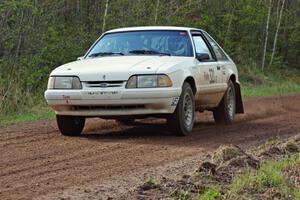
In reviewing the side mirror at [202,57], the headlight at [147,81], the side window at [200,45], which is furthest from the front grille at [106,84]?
the side window at [200,45]

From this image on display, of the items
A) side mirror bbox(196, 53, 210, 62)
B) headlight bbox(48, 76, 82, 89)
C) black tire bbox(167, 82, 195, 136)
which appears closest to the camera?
headlight bbox(48, 76, 82, 89)

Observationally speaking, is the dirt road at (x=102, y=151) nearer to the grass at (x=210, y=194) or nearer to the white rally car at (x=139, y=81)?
the white rally car at (x=139, y=81)

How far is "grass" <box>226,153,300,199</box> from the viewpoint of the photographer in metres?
5.72

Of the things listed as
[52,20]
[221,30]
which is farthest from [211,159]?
[221,30]

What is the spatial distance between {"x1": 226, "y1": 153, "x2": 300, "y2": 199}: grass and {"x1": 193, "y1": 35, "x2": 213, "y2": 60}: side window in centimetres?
414

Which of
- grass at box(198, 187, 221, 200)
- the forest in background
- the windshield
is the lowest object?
the forest in background

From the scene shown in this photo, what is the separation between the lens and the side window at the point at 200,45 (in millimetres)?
10670

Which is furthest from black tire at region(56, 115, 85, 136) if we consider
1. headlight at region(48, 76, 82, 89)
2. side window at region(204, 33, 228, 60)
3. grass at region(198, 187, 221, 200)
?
grass at region(198, 187, 221, 200)

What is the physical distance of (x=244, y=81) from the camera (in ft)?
86.2

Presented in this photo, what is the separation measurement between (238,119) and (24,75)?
18.8 ft

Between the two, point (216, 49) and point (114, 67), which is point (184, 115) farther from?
point (216, 49)

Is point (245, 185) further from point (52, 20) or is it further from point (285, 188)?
point (52, 20)

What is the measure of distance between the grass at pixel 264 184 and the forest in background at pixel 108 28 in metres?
7.90

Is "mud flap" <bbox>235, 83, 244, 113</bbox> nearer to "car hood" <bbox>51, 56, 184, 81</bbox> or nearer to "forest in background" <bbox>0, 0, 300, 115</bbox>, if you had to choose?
"car hood" <bbox>51, 56, 184, 81</bbox>
